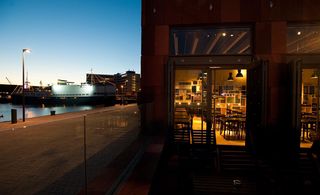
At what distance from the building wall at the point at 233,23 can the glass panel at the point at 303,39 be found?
0.87 feet

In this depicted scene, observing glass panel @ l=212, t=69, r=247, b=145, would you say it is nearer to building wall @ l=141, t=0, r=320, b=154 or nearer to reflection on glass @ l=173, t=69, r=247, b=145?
reflection on glass @ l=173, t=69, r=247, b=145

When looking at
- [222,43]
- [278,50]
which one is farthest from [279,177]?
[222,43]

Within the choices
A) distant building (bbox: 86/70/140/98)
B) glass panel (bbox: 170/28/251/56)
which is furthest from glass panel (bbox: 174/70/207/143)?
distant building (bbox: 86/70/140/98)

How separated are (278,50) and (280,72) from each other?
2.36ft

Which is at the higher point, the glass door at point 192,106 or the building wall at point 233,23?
the building wall at point 233,23

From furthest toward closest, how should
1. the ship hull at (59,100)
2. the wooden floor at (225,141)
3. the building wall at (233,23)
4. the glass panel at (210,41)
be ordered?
the ship hull at (59,100) < the glass panel at (210,41) < the wooden floor at (225,141) < the building wall at (233,23)

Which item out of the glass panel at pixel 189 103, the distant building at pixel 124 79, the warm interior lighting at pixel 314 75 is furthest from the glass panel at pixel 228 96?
the distant building at pixel 124 79

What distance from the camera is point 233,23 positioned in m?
6.79

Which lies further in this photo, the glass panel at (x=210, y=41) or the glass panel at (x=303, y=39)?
the glass panel at (x=210, y=41)

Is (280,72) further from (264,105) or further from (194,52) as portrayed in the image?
(194,52)

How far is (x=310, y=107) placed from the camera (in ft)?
28.0

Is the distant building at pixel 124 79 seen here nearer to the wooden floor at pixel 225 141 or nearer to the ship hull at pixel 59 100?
the ship hull at pixel 59 100

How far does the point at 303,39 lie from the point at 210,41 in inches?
117

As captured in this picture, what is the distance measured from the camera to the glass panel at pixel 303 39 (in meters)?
6.55
